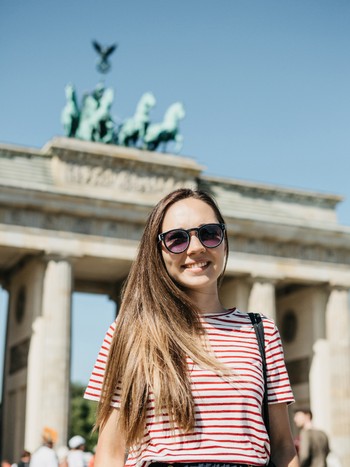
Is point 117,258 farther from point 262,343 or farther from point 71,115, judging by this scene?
point 262,343

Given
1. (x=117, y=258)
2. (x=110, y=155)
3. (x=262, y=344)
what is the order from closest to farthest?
(x=262, y=344), (x=117, y=258), (x=110, y=155)

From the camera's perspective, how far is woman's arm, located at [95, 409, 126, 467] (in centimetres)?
330

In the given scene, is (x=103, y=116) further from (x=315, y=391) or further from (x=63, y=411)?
(x=315, y=391)

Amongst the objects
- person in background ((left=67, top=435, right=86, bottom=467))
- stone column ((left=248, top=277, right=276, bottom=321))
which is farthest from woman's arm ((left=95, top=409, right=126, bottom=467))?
stone column ((left=248, top=277, right=276, bottom=321))

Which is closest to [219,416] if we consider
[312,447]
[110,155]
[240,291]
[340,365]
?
[312,447]

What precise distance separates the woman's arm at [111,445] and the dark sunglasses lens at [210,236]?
800 mm

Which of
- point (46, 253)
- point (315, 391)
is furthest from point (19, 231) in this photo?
point (315, 391)

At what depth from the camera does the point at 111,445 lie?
10.9 ft

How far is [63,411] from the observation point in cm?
3262

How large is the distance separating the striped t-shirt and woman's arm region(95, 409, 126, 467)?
6 centimetres

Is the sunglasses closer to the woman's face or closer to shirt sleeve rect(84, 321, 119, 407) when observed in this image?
the woman's face

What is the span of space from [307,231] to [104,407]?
3587 centimetres

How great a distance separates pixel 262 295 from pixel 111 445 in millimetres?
34993

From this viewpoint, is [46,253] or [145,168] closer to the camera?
[46,253]
